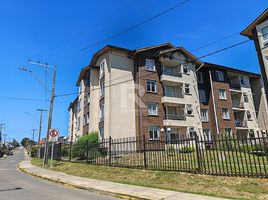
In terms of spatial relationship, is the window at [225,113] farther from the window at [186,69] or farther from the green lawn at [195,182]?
the green lawn at [195,182]

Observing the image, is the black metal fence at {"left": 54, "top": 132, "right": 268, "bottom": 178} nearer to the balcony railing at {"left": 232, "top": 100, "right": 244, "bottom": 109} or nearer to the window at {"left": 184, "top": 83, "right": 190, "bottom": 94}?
the window at {"left": 184, "top": 83, "right": 190, "bottom": 94}

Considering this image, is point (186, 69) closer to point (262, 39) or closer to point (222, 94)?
point (222, 94)

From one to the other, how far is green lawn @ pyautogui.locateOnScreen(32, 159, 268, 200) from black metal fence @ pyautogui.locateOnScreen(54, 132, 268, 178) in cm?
49

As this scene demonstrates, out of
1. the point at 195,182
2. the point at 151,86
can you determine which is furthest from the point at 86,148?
the point at 151,86

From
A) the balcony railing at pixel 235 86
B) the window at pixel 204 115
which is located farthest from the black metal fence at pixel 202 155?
the balcony railing at pixel 235 86

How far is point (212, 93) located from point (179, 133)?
9.01m

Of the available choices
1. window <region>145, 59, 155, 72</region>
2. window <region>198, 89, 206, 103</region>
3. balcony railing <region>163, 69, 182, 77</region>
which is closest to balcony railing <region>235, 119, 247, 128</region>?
window <region>198, 89, 206, 103</region>

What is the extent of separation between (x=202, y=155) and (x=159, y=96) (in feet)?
58.6

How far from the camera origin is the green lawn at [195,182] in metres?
7.79

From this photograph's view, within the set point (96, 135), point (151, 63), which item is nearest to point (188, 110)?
point (151, 63)

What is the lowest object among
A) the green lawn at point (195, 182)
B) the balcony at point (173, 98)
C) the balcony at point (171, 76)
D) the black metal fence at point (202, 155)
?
the green lawn at point (195, 182)

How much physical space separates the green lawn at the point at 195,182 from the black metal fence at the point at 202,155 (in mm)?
486

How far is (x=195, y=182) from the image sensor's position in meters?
9.46

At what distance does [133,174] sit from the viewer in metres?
12.4
